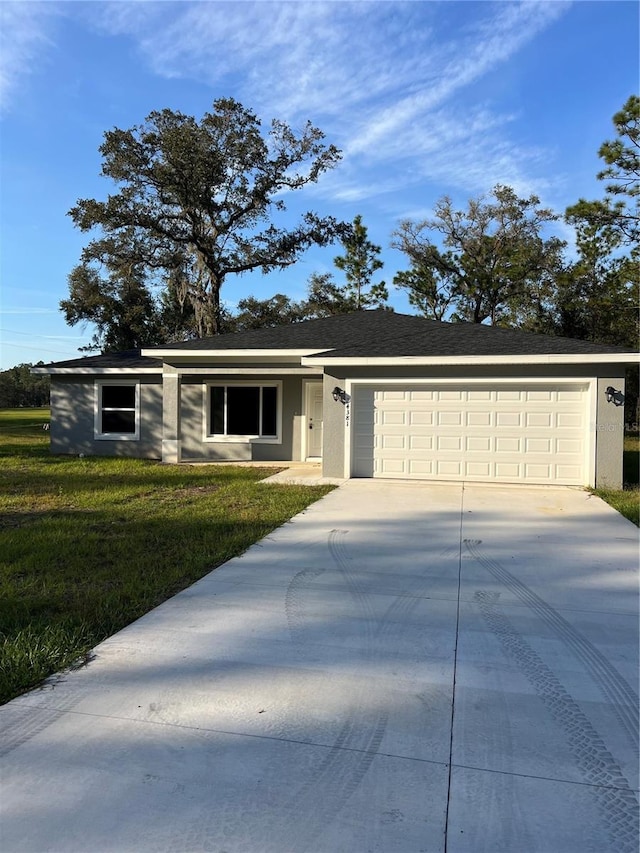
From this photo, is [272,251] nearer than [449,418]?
No

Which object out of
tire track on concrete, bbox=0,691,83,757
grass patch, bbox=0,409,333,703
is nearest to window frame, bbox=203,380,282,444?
grass patch, bbox=0,409,333,703

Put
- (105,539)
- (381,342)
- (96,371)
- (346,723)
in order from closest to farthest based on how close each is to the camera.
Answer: (346,723) < (105,539) < (381,342) < (96,371)

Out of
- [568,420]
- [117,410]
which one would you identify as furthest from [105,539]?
[117,410]

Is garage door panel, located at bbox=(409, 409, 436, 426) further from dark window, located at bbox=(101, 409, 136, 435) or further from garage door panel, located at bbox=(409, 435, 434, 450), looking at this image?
dark window, located at bbox=(101, 409, 136, 435)

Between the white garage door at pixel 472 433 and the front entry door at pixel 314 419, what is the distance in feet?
10.3

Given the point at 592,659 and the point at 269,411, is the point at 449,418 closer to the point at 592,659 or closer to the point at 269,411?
the point at 269,411

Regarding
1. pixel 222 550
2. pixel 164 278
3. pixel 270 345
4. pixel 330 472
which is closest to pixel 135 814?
pixel 222 550

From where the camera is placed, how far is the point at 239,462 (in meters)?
15.2

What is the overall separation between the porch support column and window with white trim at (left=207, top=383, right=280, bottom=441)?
1.03 meters

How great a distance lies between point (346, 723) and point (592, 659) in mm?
1847

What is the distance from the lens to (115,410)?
17.0m

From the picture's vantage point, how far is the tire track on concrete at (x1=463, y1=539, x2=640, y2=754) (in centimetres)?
323

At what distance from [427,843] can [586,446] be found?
399 inches

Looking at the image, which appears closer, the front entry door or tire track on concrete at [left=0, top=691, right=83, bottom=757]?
tire track on concrete at [left=0, top=691, right=83, bottom=757]
